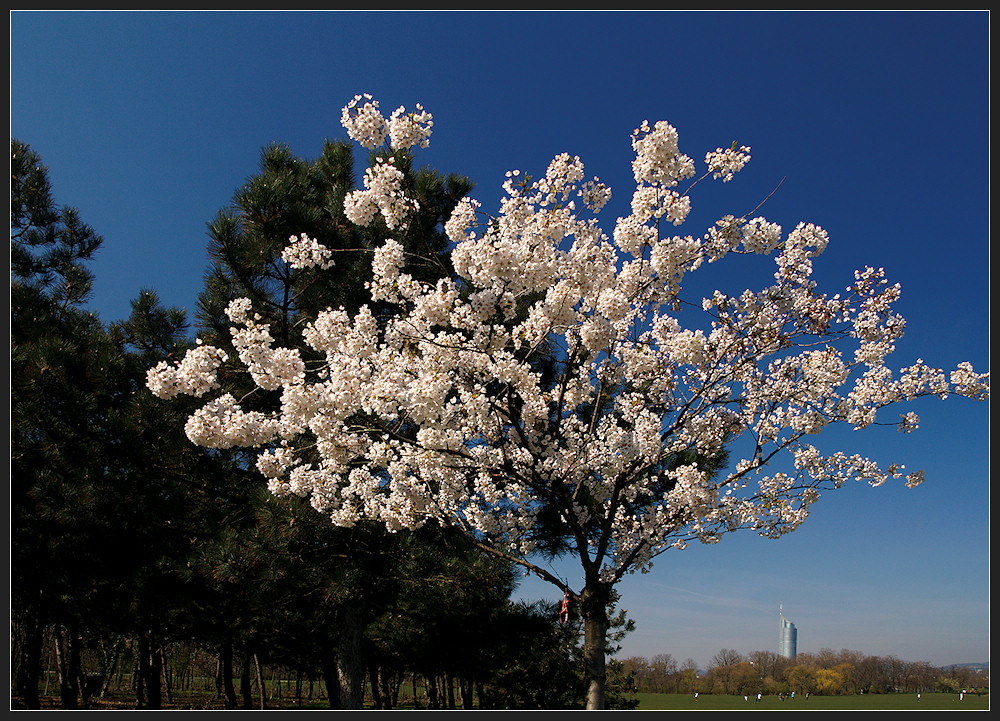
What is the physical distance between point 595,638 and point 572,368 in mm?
2336

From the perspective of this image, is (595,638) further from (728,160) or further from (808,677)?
(808,677)

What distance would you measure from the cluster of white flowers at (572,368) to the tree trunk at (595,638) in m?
0.30

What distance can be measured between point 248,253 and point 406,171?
2.98 metres

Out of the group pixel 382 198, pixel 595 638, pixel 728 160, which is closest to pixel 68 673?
pixel 595 638

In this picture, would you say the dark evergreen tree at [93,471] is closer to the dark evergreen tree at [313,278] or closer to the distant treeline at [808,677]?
the dark evergreen tree at [313,278]

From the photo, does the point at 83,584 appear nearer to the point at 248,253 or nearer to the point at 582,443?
the point at 248,253

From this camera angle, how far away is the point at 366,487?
5602 millimetres

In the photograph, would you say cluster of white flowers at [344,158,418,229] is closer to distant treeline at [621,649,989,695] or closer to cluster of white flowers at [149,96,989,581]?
cluster of white flowers at [149,96,989,581]

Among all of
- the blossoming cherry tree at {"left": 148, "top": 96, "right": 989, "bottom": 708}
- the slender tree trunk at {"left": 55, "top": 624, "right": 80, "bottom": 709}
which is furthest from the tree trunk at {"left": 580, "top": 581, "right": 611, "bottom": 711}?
the slender tree trunk at {"left": 55, "top": 624, "right": 80, "bottom": 709}

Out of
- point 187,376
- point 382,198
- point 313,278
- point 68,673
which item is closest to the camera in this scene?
point 187,376

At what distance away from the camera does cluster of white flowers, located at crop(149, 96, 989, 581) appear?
455 centimetres

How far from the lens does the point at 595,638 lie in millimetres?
5137

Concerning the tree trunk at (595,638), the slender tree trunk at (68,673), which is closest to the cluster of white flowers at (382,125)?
the tree trunk at (595,638)

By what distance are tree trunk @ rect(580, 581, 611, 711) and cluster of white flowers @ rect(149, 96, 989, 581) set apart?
0.30 m
